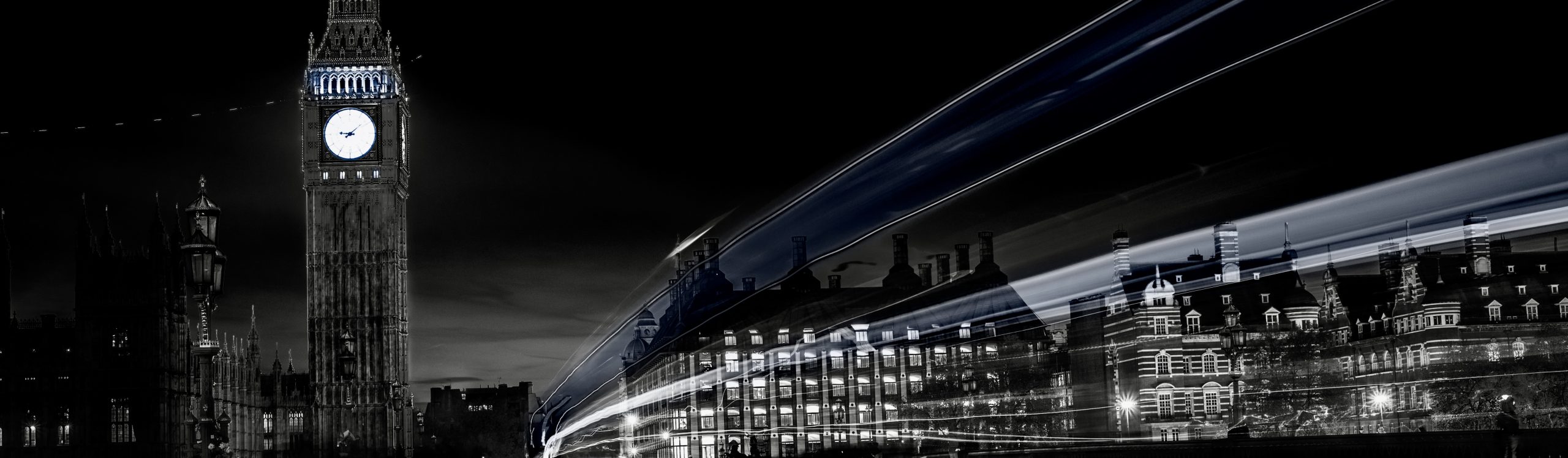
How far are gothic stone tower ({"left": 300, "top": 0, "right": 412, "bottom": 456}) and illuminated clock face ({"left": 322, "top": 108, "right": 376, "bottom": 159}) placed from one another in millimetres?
48

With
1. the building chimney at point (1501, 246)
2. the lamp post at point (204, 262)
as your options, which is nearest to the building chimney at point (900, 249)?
the building chimney at point (1501, 246)

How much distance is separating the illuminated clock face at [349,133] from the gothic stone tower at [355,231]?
0.05 m

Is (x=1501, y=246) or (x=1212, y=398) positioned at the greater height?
(x=1501, y=246)

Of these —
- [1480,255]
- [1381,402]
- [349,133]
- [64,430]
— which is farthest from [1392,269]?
[349,133]

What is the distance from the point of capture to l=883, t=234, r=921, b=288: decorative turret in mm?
88188

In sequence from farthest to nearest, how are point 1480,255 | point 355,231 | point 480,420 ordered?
1. point 480,420
2. point 355,231
3. point 1480,255

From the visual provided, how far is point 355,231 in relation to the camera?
8262 centimetres

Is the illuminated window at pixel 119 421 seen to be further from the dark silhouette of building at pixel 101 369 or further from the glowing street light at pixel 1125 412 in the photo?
the glowing street light at pixel 1125 412

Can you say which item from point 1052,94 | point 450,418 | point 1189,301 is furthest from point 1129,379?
point 450,418

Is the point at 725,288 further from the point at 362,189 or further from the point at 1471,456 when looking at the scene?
the point at 1471,456

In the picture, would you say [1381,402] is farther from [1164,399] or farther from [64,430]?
[64,430]

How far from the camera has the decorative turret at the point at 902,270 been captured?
289ft

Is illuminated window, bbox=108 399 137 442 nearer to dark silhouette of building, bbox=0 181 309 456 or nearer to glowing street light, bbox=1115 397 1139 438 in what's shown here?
dark silhouette of building, bbox=0 181 309 456

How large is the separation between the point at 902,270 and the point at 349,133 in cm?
3281
